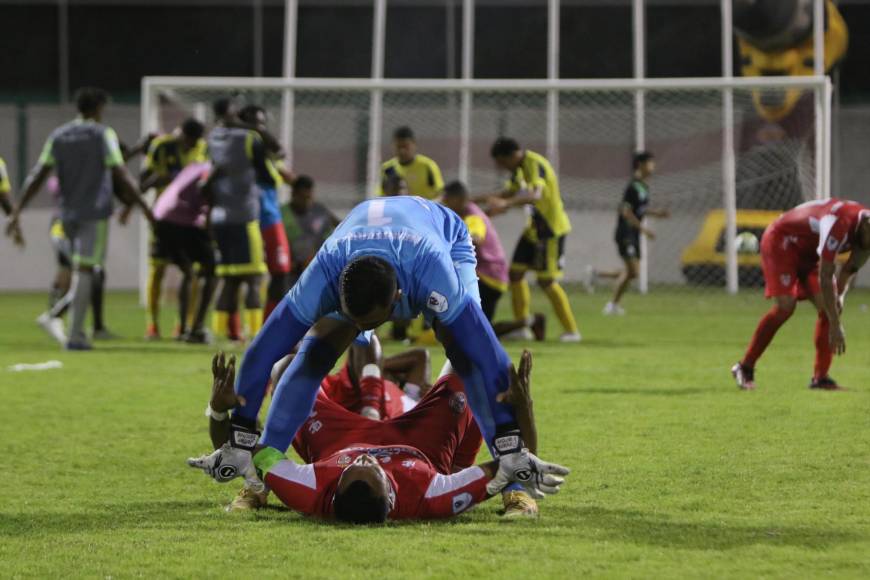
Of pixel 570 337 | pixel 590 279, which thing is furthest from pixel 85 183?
pixel 590 279

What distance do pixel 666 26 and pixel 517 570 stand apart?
27258 mm

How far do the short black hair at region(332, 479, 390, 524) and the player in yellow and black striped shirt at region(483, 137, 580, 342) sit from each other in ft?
32.7

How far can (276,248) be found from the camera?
15.4m

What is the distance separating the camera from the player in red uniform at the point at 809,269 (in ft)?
32.8

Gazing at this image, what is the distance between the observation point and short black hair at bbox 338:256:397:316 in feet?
18.1

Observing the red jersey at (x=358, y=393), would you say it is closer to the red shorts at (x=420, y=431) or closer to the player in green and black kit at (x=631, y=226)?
the red shorts at (x=420, y=431)

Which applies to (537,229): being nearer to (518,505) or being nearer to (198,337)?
(198,337)

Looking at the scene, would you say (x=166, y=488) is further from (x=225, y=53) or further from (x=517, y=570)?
(x=225, y=53)

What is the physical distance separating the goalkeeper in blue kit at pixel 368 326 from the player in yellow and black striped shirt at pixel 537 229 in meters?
9.71

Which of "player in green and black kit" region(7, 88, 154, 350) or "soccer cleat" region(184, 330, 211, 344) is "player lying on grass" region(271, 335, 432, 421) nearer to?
"player in green and black kit" region(7, 88, 154, 350)

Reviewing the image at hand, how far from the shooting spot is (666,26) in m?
31.1

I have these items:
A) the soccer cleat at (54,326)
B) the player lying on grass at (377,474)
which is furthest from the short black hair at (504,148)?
the player lying on grass at (377,474)

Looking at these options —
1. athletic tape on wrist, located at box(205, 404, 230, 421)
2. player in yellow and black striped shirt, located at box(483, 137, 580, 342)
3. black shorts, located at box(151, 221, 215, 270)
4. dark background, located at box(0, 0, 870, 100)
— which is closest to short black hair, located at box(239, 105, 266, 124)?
black shorts, located at box(151, 221, 215, 270)

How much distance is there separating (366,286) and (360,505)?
2.98 feet
